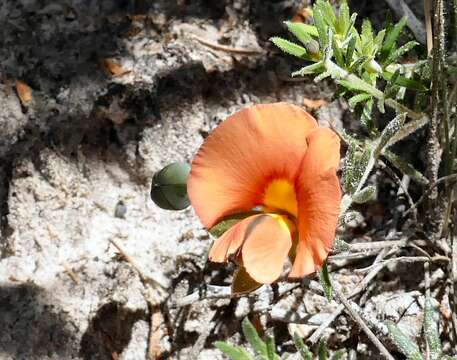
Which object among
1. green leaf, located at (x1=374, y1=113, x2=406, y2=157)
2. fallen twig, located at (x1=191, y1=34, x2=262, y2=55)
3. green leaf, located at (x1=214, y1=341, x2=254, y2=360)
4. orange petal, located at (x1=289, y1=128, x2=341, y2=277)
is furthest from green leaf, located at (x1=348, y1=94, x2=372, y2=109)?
fallen twig, located at (x1=191, y1=34, x2=262, y2=55)

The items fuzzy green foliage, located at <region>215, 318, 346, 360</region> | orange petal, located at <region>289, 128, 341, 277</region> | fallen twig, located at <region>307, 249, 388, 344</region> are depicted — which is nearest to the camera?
orange petal, located at <region>289, 128, 341, 277</region>

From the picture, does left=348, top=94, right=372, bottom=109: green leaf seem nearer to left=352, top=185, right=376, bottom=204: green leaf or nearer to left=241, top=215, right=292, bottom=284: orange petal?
left=352, top=185, right=376, bottom=204: green leaf

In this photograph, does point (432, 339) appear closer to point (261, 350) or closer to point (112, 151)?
point (261, 350)

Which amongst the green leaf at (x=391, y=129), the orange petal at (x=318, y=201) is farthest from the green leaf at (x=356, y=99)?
the orange petal at (x=318, y=201)

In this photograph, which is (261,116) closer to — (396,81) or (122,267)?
(396,81)

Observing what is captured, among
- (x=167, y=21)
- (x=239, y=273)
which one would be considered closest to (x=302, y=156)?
(x=239, y=273)

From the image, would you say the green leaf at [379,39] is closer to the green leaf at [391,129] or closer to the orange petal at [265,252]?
the green leaf at [391,129]
